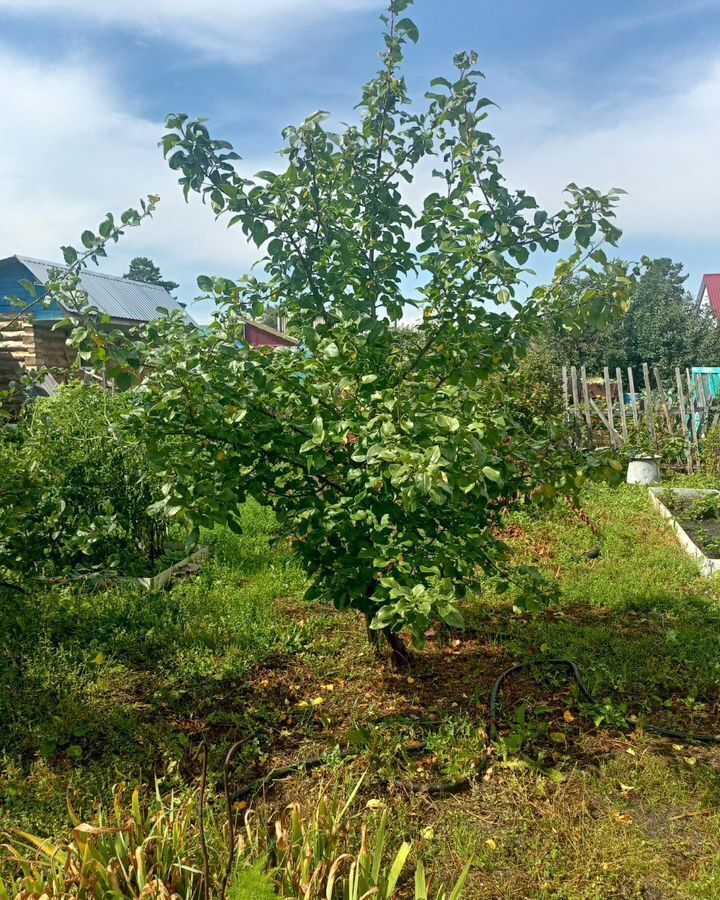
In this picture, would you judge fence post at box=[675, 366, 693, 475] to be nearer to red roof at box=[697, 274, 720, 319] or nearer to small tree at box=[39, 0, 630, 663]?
small tree at box=[39, 0, 630, 663]

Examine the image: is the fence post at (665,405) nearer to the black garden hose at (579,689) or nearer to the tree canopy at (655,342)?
the black garden hose at (579,689)

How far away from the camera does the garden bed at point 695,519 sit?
6.05 metres

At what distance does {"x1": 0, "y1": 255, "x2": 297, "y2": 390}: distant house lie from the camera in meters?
10.0

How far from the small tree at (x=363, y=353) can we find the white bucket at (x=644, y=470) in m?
6.52

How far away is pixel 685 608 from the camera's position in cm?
505

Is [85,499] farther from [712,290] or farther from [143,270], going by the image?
[143,270]

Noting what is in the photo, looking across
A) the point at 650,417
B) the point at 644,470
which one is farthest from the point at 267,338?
the point at 644,470

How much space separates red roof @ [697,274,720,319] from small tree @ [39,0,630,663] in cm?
3003

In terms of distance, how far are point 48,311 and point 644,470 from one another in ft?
28.0

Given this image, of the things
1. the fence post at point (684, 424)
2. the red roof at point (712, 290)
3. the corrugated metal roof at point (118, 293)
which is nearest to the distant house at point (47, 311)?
the corrugated metal roof at point (118, 293)

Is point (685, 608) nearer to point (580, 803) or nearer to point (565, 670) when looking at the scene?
point (565, 670)

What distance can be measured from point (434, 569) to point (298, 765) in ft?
3.51

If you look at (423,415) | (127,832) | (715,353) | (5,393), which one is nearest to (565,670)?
(423,415)

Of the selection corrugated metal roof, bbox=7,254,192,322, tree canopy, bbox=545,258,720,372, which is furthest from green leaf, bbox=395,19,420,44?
tree canopy, bbox=545,258,720,372
